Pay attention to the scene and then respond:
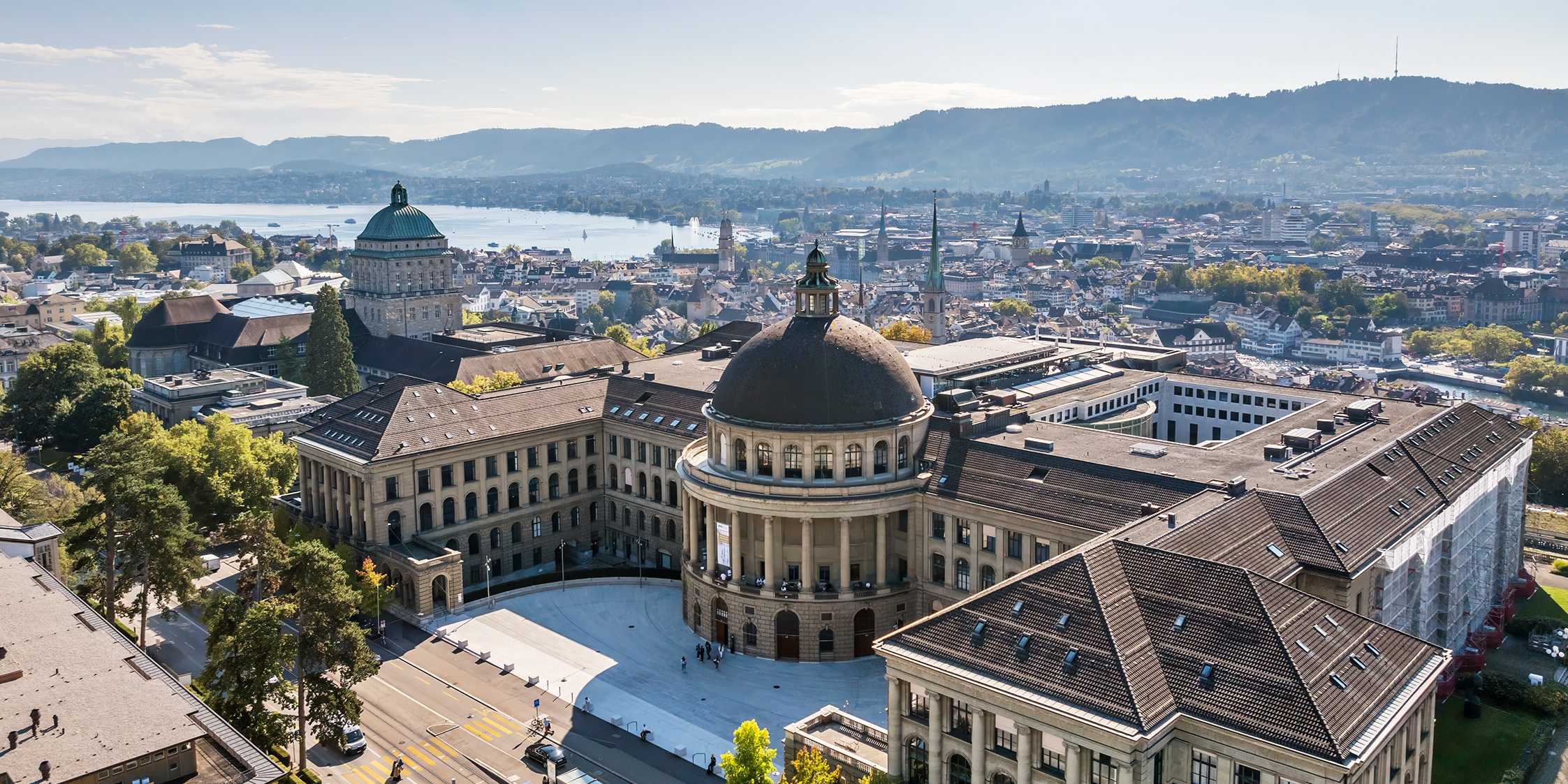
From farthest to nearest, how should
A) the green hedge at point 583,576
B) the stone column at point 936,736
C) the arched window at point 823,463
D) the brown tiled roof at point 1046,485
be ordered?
the green hedge at point 583,576 → the arched window at point 823,463 → the brown tiled roof at point 1046,485 → the stone column at point 936,736

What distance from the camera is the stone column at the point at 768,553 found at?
86750 mm

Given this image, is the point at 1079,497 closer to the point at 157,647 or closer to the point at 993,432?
the point at 993,432

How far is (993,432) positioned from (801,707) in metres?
26.7

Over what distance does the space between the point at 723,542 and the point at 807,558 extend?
21.0 feet

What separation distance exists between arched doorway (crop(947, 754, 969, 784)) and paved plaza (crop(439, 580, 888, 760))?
61.1ft

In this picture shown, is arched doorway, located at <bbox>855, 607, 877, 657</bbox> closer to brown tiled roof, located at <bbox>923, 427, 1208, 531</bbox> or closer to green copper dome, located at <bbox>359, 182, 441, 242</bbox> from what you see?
brown tiled roof, located at <bbox>923, 427, 1208, 531</bbox>

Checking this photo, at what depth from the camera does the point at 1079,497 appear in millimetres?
80750

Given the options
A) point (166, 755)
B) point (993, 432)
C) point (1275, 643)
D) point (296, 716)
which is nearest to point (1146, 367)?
point (993, 432)

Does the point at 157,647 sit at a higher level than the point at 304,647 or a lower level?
lower

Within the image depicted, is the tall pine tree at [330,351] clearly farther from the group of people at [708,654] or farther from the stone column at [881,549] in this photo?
the stone column at [881,549]

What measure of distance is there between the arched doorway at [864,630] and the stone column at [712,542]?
10928 mm

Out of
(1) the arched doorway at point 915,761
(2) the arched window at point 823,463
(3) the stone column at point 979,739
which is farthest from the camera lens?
(2) the arched window at point 823,463

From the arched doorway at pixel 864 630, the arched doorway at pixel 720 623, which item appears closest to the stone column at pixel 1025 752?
the arched doorway at pixel 864 630

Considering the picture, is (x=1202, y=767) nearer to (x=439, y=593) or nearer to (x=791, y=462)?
(x=791, y=462)
